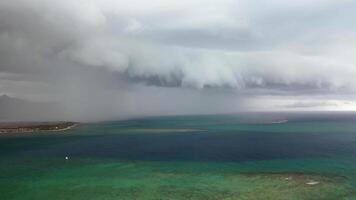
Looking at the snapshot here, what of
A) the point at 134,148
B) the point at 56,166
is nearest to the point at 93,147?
the point at 134,148

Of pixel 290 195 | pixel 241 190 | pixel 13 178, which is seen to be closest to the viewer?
pixel 290 195

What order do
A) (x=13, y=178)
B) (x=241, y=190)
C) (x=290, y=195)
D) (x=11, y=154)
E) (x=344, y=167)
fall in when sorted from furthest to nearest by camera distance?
(x=11, y=154) → (x=344, y=167) → (x=13, y=178) → (x=241, y=190) → (x=290, y=195)

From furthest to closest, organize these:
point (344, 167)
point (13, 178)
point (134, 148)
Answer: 1. point (134, 148)
2. point (344, 167)
3. point (13, 178)

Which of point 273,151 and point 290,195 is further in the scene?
point 273,151

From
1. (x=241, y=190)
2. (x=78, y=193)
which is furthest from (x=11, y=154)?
(x=241, y=190)

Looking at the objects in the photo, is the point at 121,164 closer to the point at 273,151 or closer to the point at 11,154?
the point at 11,154

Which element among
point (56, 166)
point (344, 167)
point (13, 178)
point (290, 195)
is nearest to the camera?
point (290, 195)

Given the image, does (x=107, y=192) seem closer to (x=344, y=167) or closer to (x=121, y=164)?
(x=121, y=164)

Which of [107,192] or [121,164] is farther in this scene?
[121,164]
